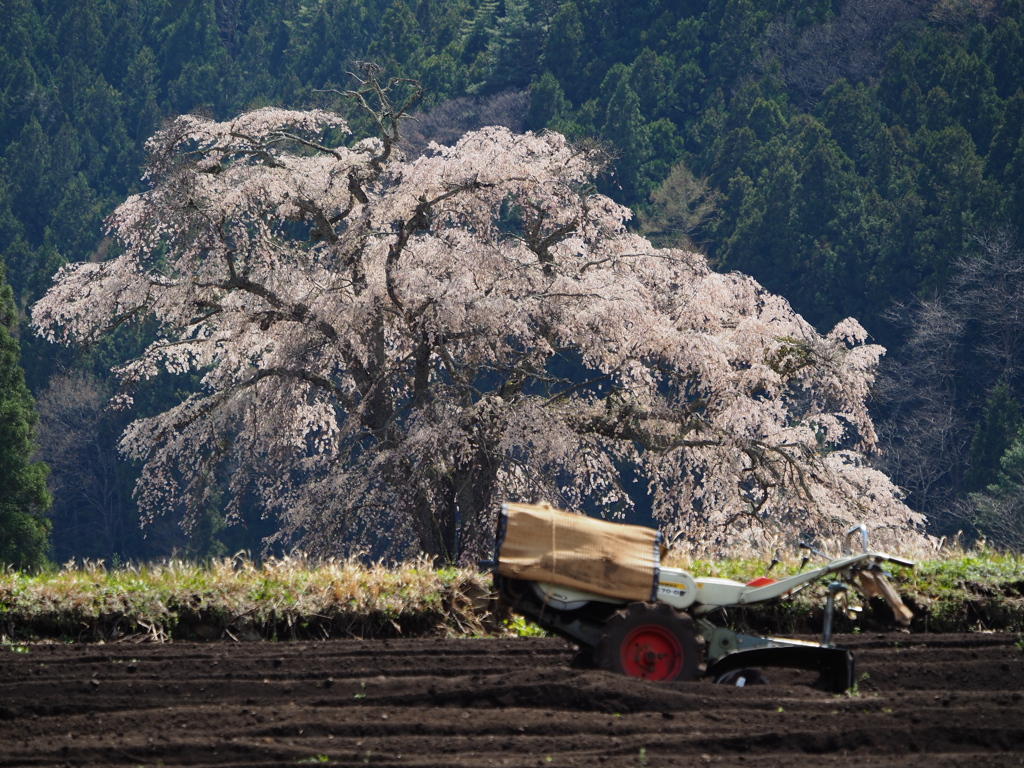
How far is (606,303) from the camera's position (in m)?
15.6

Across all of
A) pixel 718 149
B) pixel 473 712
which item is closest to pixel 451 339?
pixel 473 712

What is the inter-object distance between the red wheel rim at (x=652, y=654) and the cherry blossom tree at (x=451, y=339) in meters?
8.56

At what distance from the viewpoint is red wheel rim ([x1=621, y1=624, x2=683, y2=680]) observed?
6773mm

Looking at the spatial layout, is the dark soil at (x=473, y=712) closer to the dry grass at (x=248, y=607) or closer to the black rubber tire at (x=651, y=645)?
the black rubber tire at (x=651, y=645)

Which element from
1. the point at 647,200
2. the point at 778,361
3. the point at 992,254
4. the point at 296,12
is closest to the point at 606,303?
the point at 778,361

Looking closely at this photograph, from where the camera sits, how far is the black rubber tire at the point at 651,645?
674 centimetres

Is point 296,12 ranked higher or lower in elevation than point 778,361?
higher

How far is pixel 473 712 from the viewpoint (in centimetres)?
607

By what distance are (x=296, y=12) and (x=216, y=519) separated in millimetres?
44475

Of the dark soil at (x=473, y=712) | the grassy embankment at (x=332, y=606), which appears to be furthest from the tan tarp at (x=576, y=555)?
the grassy embankment at (x=332, y=606)

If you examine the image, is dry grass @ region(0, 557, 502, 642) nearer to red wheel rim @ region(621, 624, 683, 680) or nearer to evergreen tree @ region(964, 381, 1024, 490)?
red wheel rim @ region(621, 624, 683, 680)

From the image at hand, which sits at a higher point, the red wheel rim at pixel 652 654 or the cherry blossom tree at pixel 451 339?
the cherry blossom tree at pixel 451 339

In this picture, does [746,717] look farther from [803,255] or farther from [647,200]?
[647,200]

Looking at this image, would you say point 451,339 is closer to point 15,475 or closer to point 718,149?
point 15,475
